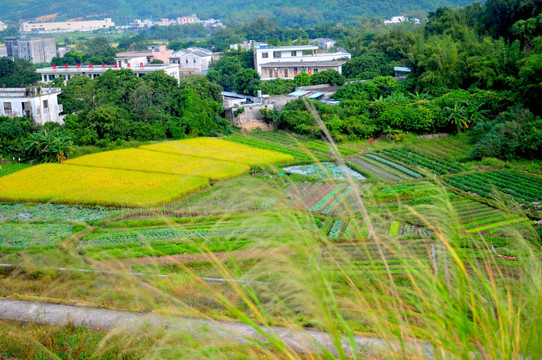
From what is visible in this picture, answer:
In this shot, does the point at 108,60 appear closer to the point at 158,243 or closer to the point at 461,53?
the point at 461,53

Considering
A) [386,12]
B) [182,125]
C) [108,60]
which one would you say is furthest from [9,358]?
[386,12]

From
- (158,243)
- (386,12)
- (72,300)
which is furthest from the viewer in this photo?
(386,12)

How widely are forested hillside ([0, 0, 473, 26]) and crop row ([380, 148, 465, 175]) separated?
180ft

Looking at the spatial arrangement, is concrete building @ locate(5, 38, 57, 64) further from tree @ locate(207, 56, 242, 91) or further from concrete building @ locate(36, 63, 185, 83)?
tree @ locate(207, 56, 242, 91)

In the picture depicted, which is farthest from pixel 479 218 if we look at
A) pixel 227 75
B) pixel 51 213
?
pixel 227 75

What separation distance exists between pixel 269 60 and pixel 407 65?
26.7ft

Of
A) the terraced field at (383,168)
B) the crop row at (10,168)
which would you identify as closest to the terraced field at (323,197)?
the terraced field at (383,168)

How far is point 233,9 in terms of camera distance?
364ft

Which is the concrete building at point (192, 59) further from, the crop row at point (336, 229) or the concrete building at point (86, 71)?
the crop row at point (336, 229)

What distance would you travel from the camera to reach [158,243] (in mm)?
11156

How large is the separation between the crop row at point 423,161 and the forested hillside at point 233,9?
180 feet

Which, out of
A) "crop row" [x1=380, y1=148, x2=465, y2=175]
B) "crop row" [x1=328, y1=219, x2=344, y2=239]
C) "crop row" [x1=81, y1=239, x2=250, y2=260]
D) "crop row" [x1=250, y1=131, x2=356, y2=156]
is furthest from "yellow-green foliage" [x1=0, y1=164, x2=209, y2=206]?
"crop row" [x1=380, y1=148, x2=465, y2=175]

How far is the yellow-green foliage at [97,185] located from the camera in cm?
1362

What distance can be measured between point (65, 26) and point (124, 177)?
310ft
